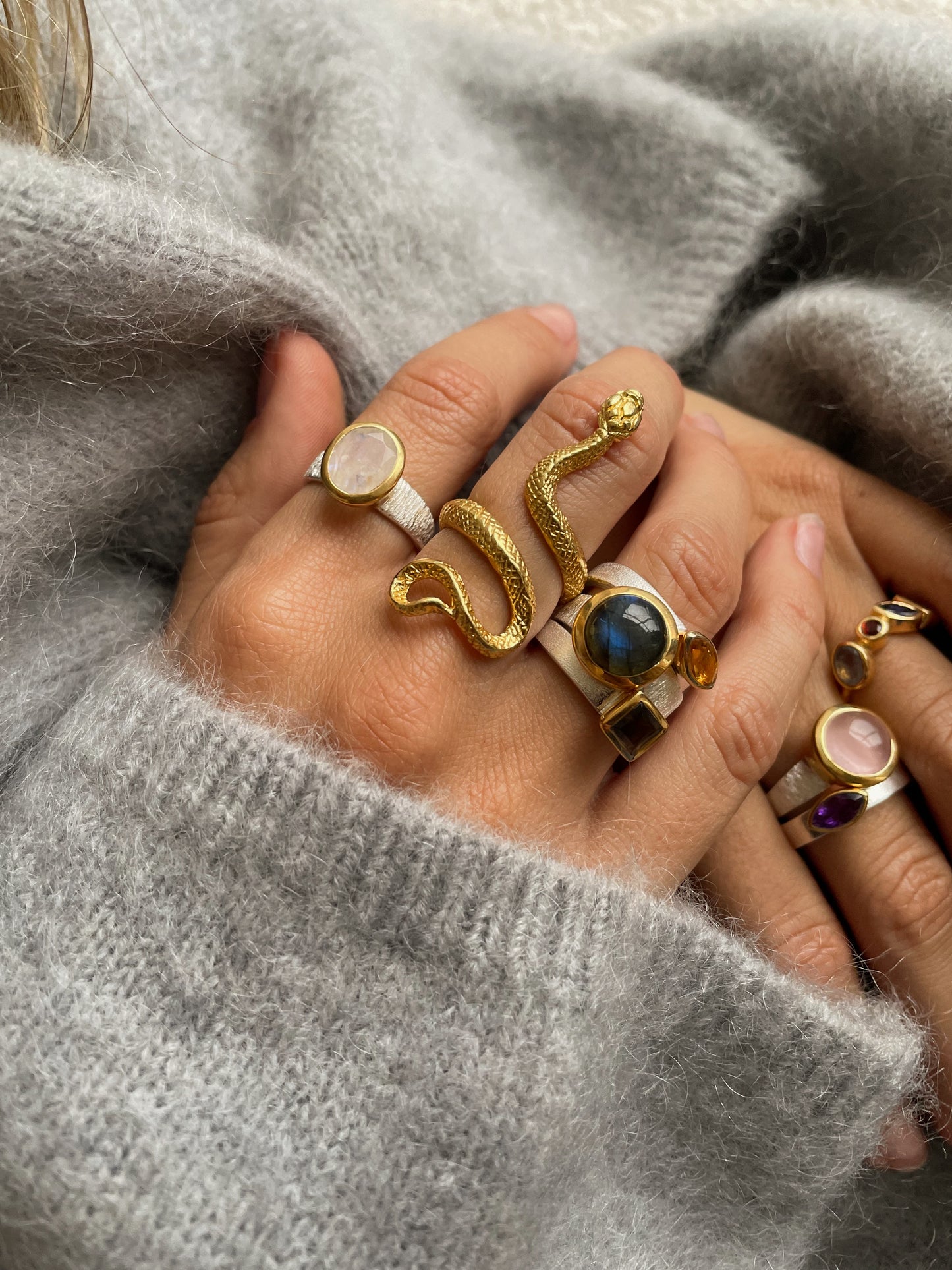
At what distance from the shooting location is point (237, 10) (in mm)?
917

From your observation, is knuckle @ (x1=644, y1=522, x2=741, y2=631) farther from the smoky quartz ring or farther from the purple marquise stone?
the purple marquise stone

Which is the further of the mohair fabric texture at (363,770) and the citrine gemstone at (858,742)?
the citrine gemstone at (858,742)

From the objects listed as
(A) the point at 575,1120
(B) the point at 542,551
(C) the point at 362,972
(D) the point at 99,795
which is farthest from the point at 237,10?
(A) the point at 575,1120

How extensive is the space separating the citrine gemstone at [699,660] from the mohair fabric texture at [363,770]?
0.16m

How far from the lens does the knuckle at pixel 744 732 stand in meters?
0.73

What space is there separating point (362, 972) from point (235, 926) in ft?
0.30

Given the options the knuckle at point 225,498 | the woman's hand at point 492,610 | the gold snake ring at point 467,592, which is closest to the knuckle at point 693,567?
the woman's hand at point 492,610

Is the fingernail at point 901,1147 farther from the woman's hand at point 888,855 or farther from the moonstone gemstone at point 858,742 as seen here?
the moonstone gemstone at point 858,742

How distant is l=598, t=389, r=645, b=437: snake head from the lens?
715 mm

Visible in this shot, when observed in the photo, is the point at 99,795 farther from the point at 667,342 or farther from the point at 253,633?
the point at 667,342

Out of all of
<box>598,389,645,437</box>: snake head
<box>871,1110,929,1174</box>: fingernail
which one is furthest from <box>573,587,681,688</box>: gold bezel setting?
<box>871,1110,929,1174</box>: fingernail

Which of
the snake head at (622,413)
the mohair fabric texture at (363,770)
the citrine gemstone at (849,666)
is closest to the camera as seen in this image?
the mohair fabric texture at (363,770)

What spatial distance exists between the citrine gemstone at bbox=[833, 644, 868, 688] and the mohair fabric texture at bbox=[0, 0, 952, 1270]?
171 millimetres

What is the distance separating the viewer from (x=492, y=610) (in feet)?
2.27
